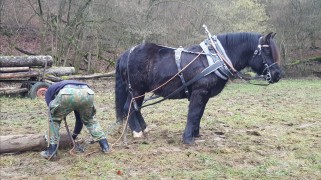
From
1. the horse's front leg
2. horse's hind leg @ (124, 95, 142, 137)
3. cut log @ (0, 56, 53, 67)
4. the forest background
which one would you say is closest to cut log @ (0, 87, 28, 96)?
cut log @ (0, 56, 53, 67)

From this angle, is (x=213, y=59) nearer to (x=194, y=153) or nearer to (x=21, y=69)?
(x=194, y=153)

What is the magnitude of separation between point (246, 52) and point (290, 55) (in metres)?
23.1

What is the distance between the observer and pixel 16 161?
4488 millimetres

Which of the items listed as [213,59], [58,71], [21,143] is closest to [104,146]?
[21,143]

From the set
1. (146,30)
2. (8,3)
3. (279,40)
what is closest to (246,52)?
(146,30)

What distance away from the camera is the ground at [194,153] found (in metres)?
4.16

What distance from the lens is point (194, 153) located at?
16.6 ft

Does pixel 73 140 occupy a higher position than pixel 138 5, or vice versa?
pixel 138 5

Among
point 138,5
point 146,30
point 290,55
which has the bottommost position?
point 290,55

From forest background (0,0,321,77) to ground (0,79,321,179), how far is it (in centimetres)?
1260

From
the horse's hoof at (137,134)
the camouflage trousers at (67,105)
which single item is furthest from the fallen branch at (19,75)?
the camouflage trousers at (67,105)

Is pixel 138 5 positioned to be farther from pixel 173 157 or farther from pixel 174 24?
pixel 173 157

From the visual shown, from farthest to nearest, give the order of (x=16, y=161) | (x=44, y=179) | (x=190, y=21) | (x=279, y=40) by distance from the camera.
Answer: (x=279, y=40), (x=190, y=21), (x=16, y=161), (x=44, y=179)

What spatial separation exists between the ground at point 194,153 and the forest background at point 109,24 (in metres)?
12.6
